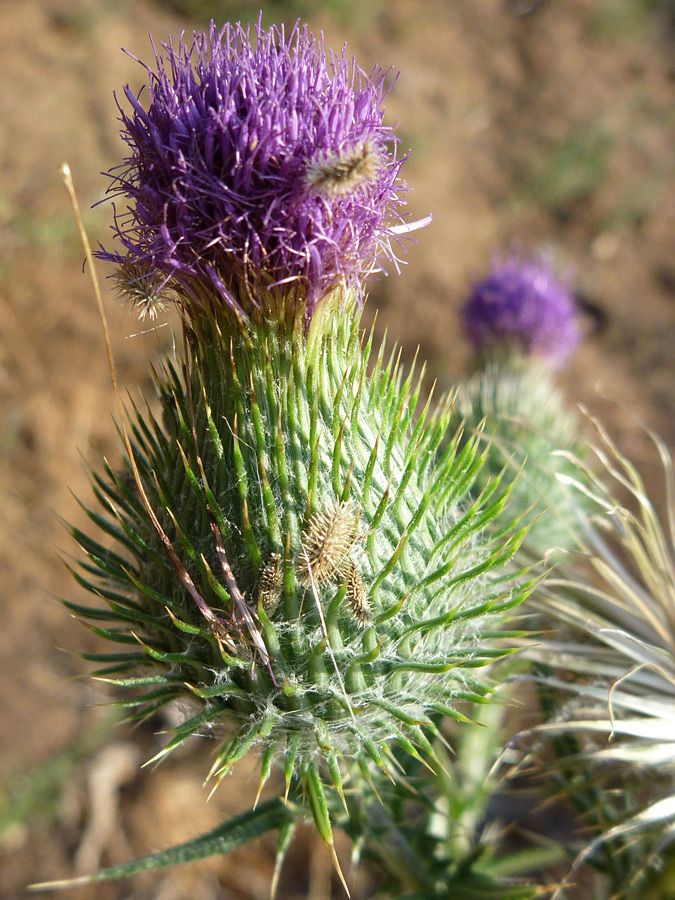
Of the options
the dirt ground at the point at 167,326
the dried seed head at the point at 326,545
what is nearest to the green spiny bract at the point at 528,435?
the dried seed head at the point at 326,545

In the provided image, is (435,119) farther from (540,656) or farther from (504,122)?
(540,656)

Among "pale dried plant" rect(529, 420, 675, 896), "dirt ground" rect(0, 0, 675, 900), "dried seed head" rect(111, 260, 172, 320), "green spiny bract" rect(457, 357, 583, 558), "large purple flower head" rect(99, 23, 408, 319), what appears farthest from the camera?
"dirt ground" rect(0, 0, 675, 900)

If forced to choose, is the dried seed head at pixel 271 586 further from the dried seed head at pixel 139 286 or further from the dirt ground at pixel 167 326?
the dirt ground at pixel 167 326

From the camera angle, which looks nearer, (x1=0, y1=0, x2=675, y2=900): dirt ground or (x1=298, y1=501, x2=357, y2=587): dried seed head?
(x1=298, y1=501, x2=357, y2=587): dried seed head

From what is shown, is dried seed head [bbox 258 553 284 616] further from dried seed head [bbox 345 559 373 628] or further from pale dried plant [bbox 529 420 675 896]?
pale dried plant [bbox 529 420 675 896]

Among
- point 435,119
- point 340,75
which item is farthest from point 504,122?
point 340,75

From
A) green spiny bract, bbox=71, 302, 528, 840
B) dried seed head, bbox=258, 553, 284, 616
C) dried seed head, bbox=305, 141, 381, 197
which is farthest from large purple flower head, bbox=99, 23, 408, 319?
dried seed head, bbox=258, 553, 284, 616
